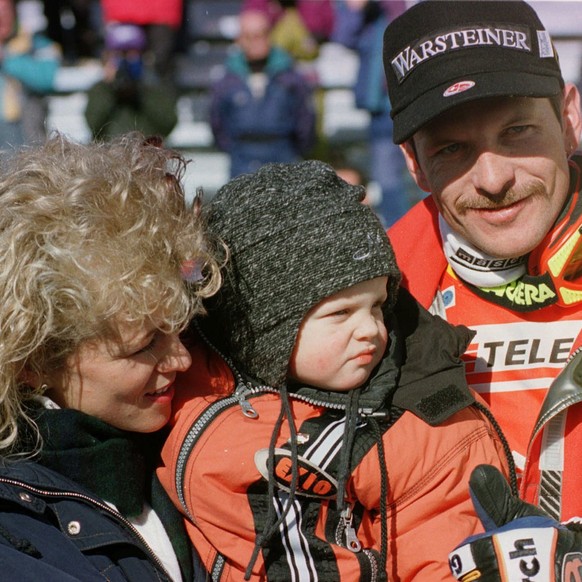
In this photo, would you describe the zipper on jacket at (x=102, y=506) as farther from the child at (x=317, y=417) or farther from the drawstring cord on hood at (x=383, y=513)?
the drawstring cord on hood at (x=383, y=513)

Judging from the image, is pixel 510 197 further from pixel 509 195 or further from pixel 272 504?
pixel 272 504

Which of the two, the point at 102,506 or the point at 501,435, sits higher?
the point at 501,435

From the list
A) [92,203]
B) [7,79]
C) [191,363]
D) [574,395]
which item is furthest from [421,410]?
[7,79]

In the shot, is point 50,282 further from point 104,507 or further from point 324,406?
point 324,406

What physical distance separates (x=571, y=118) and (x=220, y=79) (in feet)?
16.4

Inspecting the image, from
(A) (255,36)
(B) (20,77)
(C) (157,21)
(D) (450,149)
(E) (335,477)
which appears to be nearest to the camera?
(E) (335,477)

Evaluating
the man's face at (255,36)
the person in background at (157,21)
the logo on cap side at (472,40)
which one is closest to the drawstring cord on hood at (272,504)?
the logo on cap side at (472,40)

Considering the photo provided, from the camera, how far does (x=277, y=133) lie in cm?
661

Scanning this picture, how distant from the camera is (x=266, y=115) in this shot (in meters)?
6.57

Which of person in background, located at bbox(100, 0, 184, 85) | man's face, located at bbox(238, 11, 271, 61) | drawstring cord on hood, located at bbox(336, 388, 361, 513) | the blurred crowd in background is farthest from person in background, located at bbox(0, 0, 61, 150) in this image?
drawstring cord on hood, located at bbox(336, 388, 361, 513)

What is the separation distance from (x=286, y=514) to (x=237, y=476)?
123 millimetres

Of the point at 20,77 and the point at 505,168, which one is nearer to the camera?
the point at 505,168

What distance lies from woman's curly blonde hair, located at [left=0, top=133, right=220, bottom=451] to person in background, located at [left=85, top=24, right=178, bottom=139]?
4.64m

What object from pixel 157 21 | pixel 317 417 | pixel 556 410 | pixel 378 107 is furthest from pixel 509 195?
pixel 157 21
